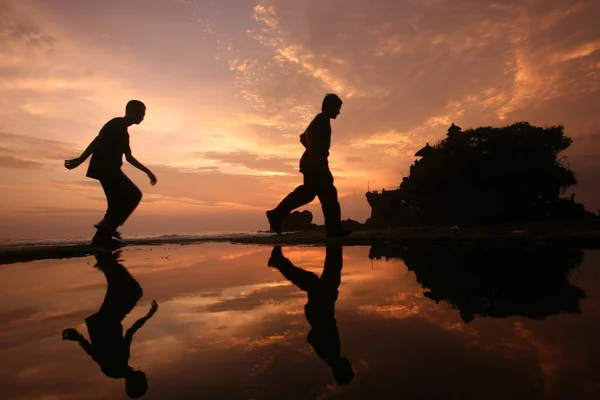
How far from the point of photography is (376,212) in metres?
33.4

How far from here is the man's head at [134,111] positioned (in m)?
6.88

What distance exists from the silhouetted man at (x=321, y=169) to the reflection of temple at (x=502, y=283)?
350 cm

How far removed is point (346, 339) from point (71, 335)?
1.43 m

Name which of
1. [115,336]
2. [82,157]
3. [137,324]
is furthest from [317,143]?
[115,336]

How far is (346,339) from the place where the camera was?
1620 mm

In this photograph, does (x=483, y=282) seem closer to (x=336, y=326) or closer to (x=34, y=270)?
(x=336, y=326)

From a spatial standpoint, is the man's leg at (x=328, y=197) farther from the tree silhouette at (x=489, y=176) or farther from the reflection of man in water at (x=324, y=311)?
the tree silhouette at (x=489, y=176)

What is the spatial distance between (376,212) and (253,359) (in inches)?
1294

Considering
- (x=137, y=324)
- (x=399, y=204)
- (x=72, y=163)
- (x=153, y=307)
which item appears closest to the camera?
(x=137, y=324)

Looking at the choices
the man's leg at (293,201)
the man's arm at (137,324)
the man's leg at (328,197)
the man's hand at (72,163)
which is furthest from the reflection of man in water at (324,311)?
the man's hand at (72,163)

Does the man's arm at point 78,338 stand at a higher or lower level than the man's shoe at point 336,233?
A: lower

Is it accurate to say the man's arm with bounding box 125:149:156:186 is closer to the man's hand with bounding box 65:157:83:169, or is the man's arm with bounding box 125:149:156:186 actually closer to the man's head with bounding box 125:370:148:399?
the man's hand with bounding box 65:157:83:169

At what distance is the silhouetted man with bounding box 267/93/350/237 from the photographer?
25.8ft

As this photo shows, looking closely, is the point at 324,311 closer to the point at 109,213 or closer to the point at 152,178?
the point at 109,213
